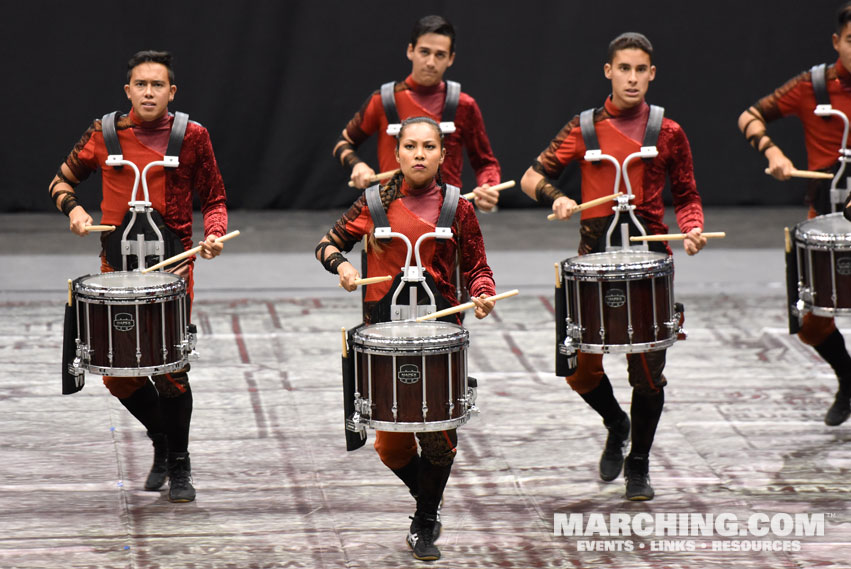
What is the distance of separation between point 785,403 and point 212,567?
3.01 metres

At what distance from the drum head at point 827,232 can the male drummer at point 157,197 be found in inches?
91.2

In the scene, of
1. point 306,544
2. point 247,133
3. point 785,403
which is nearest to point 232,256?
point 247,133

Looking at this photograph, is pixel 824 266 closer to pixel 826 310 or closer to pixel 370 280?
pixel 826 310

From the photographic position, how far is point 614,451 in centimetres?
546

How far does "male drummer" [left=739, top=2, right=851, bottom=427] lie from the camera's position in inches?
236

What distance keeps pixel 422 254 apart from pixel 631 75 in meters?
1.19

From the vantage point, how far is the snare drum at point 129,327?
4.74m

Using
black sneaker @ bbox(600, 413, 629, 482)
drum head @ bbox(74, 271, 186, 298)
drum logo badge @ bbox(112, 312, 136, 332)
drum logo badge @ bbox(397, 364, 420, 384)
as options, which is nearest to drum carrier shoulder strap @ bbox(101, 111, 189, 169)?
drum head @ bbox(74, 271, 186, 298)

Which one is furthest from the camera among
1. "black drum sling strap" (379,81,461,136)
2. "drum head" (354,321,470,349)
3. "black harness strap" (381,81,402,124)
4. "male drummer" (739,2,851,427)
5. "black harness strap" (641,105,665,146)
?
"black harness strap" (381,81,402,124)

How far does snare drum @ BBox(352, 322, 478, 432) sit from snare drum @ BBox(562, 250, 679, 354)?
662mm

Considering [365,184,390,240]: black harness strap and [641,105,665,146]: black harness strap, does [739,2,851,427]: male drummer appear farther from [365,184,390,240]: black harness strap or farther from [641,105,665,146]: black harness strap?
[365,184,390,240]: black harness strap

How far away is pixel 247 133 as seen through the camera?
37.5 feet

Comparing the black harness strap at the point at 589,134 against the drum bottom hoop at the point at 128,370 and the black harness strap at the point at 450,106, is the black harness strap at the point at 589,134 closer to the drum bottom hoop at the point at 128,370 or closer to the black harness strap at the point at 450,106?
the black harness strap at the point at 450,106

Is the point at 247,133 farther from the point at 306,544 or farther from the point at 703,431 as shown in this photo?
the point at 306,544
